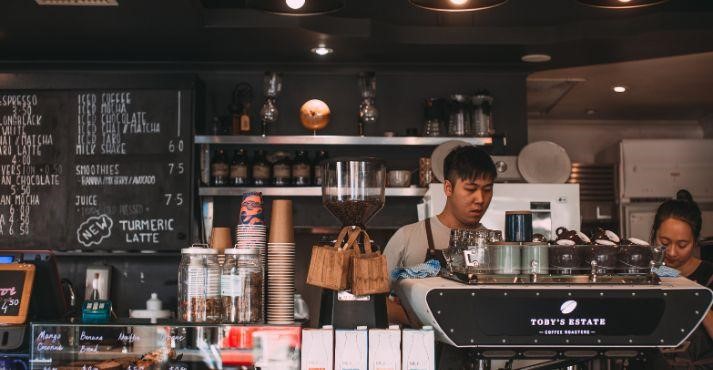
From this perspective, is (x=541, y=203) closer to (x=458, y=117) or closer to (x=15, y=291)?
(x=458, y=117)

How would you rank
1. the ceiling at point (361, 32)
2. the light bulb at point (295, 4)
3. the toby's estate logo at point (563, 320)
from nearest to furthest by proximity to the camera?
the toby's estate logo at point (563, 320)
the light bulb at point (295, 4)
the ceiling at point (361, 32)

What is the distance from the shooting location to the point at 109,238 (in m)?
5.16

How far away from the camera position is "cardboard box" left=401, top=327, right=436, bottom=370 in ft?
6.62

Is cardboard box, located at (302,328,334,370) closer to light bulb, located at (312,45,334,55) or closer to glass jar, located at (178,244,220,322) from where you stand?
glass jar, located at (178,244,220,322)

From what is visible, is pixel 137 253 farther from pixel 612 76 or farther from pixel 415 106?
pixel 612 76

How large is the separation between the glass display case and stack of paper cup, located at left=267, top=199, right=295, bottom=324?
0.38ft

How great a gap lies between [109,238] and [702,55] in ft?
13.1

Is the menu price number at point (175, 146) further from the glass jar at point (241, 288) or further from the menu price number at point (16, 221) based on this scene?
the glass jar at point (241, 288)

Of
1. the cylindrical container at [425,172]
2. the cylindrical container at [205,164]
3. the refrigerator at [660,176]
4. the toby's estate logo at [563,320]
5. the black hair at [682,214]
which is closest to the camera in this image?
the toby's estate logo at [563,320]

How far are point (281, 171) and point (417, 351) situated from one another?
129 inches

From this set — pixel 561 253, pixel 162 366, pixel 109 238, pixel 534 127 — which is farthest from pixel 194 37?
pixel 534 127

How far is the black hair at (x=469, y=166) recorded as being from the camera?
321 cm

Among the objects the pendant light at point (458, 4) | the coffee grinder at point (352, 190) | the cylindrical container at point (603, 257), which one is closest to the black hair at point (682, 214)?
the pendant light at point (458, 4)

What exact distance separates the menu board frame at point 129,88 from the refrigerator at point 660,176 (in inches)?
153
